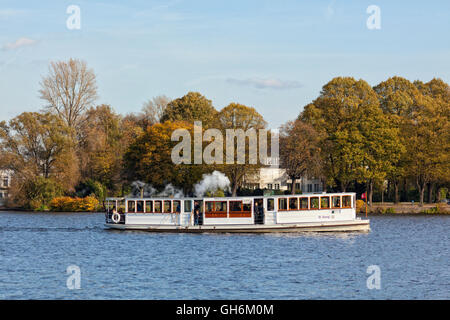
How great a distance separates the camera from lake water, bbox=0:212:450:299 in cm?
3728

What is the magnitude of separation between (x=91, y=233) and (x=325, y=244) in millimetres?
22879

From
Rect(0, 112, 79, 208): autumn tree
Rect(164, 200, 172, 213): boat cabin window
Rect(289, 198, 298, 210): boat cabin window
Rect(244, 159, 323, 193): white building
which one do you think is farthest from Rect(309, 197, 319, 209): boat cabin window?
Rect(244, 159, 323, 193): white building

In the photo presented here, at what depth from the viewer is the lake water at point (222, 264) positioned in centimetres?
3728

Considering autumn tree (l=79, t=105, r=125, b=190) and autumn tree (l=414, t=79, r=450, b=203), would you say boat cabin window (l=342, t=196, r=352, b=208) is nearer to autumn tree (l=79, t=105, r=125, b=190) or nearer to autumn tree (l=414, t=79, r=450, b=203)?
autumn tree (l=414, t=79, r=450, b=203)

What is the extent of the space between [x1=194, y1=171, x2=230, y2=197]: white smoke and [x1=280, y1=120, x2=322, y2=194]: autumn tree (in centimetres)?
1027

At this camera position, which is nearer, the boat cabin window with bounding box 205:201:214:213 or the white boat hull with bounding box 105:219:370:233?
the white boat hull with bounding box 105:219:370:233

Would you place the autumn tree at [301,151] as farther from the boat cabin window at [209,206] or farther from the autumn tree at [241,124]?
the boat cabin window at [209,206]

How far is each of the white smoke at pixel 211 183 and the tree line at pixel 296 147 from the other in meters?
1.34

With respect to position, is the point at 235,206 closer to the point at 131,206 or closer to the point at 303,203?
the point at 303,203

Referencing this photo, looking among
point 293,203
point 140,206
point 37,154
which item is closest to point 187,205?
point 140,206

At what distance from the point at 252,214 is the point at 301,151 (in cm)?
3914

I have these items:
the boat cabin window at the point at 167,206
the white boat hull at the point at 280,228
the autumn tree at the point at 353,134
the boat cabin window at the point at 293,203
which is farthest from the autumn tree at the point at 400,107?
the boat cabin window at the point at 167,206
